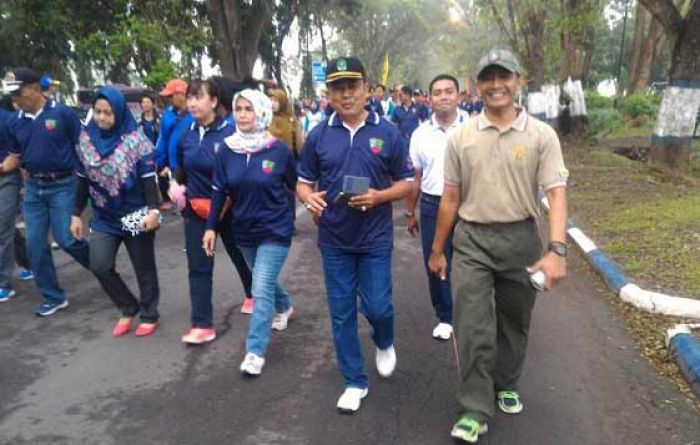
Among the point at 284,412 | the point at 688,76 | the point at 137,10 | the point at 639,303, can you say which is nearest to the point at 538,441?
the point at 284,412

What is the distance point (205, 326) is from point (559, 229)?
2.73 metres

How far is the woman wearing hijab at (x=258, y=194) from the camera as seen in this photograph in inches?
159

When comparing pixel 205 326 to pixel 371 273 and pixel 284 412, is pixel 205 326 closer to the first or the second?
pixel 284 412

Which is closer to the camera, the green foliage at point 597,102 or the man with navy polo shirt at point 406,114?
the man with navy polo shirt at point 406,114

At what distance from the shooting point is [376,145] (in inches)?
138

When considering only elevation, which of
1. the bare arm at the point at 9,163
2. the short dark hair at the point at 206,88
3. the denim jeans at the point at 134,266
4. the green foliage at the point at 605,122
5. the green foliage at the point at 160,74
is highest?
the green foliage at the point at 160,74

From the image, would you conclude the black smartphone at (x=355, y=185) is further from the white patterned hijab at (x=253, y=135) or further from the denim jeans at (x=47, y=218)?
the denim jeans at (x=47, y=218)

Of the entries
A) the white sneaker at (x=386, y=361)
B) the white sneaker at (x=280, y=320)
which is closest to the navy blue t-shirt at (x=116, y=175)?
the white sneaker at (x=280, y=320)

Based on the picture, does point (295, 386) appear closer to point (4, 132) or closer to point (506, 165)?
point (506, 165)

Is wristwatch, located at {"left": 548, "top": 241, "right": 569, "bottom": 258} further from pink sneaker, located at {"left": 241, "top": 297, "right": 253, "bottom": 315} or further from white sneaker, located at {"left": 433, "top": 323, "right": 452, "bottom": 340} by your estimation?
pink sneaker, located at {"left": 241, "top": 297, "right": 253, "bottom": 315}

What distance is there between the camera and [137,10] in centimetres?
1612

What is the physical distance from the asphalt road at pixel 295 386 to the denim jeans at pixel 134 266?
0.23 metres

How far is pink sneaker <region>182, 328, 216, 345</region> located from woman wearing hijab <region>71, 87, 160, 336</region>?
1.42ft

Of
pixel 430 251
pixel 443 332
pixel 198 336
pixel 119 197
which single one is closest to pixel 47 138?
pixel 119 197
